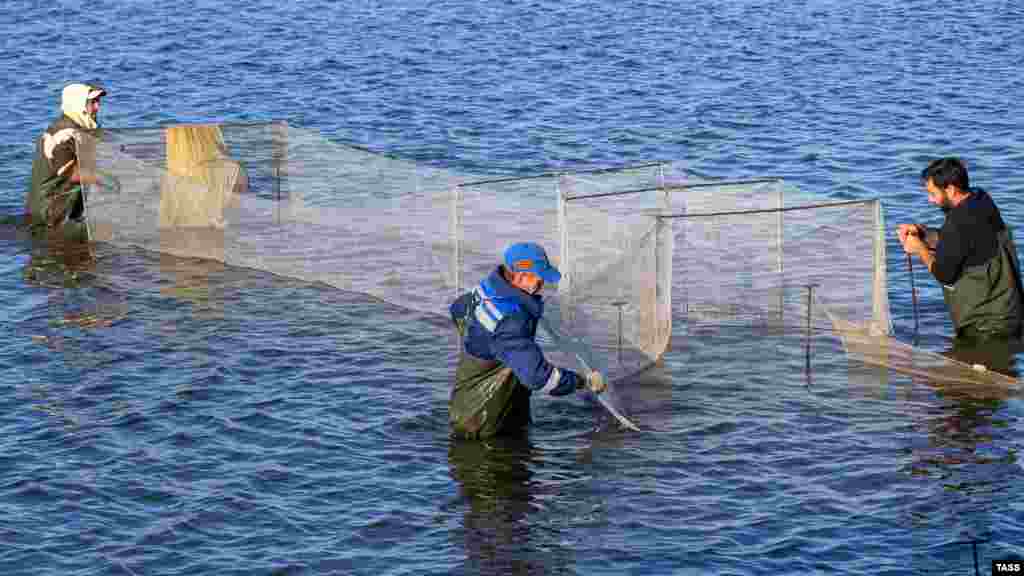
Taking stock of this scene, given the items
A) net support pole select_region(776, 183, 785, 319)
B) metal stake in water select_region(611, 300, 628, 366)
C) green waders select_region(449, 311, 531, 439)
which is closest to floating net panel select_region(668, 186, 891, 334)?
net support pole select_region(776, 183, 785, 319)

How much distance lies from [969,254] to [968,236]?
21 centimetres

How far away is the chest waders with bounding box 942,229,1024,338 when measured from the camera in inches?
587

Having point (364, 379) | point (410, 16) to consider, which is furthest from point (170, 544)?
point (410, 16)

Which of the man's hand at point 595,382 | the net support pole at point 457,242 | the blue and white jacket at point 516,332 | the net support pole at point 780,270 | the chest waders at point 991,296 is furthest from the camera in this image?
the net support pole at point 457,242

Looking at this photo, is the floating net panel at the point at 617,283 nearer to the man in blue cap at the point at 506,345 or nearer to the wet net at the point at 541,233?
the wet net at the point at 541,233

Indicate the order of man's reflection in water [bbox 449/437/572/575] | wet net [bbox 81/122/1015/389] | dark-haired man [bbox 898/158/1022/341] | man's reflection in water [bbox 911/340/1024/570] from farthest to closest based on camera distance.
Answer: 1. wet net [bbox 81/122/1015/389]
2. dark-haired man [bbox 898/158/1022/341]
3. man's reflection in water [bbox 911/340/1024/570]
4. man's reflection in water [bbox 449/437/572/575]

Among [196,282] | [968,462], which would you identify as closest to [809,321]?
[968,462]

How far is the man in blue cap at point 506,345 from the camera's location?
1223cm

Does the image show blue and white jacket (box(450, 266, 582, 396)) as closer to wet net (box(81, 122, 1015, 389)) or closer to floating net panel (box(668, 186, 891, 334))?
wet net (box(81, 122, 1015, 389))

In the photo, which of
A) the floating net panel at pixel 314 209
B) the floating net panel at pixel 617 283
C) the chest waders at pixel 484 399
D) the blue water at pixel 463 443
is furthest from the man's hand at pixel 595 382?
the floating net panel at pixel 314 209

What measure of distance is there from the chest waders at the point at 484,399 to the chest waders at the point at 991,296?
180 inches

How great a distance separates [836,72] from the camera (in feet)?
105

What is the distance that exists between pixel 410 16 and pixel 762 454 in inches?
1108

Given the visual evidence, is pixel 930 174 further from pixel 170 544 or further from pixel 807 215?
pixel 170 544
